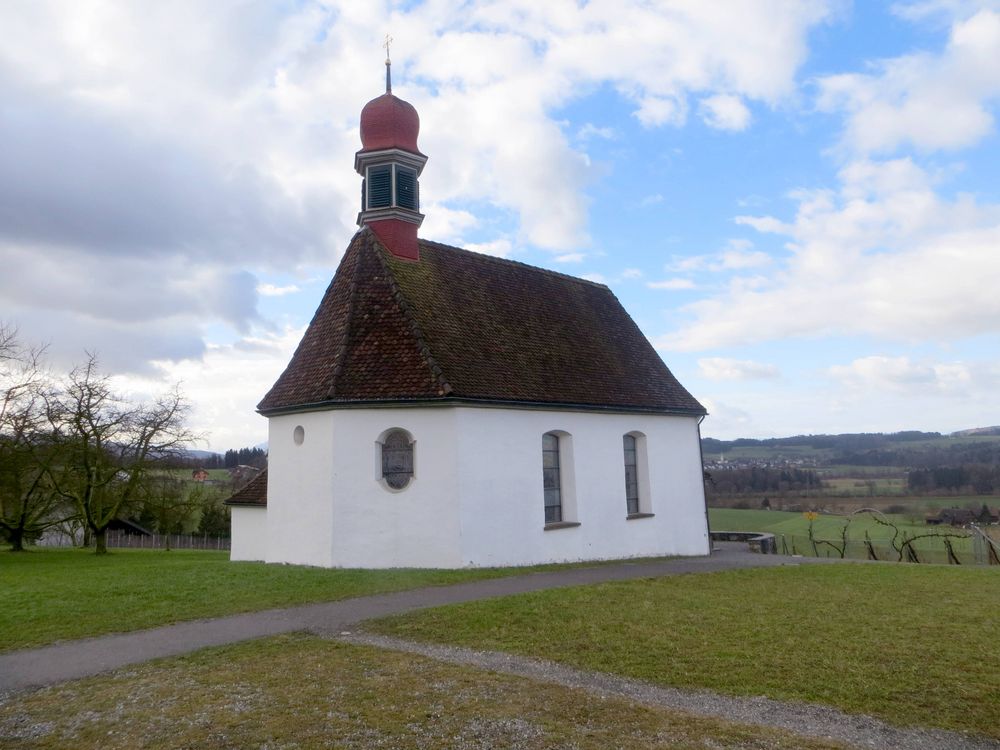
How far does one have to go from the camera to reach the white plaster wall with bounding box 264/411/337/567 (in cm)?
1504

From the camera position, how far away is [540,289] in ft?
69.6

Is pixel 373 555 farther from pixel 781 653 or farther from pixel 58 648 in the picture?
pixel 781 653

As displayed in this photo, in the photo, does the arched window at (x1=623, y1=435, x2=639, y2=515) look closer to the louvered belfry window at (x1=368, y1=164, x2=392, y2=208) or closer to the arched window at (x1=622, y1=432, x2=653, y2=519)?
the arched window at (x1=622, y1=432, x2=653, y2=519)

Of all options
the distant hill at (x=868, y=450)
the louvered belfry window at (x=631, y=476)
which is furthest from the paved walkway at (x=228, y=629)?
the distant hill at (x=868, y=450)

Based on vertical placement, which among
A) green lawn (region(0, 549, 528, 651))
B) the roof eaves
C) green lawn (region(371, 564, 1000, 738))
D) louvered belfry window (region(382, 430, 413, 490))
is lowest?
green lawn (region(371, 564, 1000, 738))

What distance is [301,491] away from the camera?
15.6 meters

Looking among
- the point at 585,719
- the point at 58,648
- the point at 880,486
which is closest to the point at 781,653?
the point at 585,719

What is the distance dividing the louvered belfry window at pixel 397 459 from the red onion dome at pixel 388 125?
26.2 feet

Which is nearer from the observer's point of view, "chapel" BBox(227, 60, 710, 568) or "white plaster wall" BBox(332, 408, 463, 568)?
"white plaster wall" BBox(332, 408, 463, 568)

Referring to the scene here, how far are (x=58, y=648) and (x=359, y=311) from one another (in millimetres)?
9738

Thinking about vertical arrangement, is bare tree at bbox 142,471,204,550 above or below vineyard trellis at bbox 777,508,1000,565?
above

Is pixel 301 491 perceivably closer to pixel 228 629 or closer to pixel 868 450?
pixel 228 629

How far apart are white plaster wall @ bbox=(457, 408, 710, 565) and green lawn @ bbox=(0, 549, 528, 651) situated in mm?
1353

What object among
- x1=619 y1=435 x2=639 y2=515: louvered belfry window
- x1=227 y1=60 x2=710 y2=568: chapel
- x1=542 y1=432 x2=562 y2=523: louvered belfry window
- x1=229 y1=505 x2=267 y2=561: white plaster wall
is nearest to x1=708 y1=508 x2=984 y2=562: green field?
x1=619 y1=435 x2=639 y2=515: louvered belfry window
